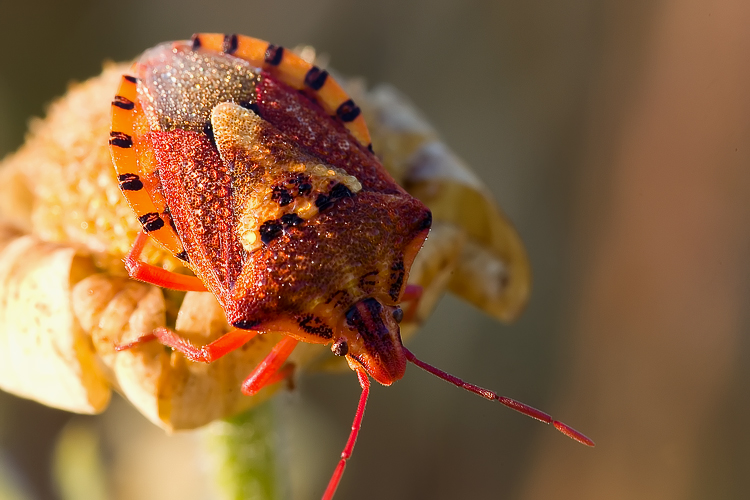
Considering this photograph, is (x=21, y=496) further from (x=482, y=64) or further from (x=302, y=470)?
(x=482, y=64)

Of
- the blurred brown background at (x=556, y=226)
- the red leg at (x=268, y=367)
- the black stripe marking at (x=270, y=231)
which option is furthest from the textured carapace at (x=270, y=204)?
the blurred brown background at (x=556, y=226)

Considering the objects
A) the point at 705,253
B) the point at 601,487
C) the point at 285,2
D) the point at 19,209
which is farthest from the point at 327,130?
the point at 285,2

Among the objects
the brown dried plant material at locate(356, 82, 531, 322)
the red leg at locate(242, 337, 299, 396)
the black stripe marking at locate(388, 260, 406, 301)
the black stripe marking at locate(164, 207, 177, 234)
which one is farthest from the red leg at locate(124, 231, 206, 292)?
the brown dried plant material at locate(356, 82, 531, 322)

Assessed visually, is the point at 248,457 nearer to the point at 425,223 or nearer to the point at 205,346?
the point at 205,346

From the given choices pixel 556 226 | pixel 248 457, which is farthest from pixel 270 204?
pixel 556 226

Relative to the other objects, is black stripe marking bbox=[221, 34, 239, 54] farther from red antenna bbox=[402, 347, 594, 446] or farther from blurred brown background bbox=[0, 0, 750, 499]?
blurred brown background bbox=[0, 0, 750, 499]

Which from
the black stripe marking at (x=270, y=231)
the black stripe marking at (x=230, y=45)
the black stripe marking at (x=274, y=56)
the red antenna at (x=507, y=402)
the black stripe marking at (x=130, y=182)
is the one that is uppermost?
the black stripe marking at (x=274, y=56)

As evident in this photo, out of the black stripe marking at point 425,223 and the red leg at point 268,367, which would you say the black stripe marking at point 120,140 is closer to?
the red leg at point 268,367
